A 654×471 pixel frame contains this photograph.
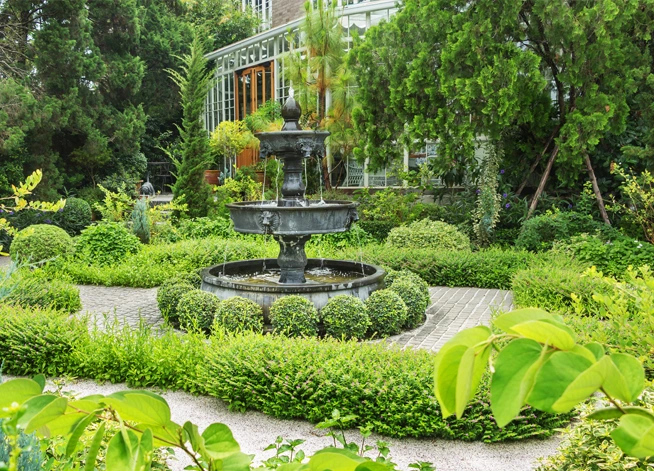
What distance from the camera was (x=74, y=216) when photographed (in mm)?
15344

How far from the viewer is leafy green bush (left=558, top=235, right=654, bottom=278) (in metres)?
9.10

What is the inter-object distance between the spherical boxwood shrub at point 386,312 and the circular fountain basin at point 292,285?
0.43 meters

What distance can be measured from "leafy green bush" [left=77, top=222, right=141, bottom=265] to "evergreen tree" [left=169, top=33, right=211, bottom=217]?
3.44 meters

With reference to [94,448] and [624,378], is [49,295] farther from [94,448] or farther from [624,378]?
[624,378]

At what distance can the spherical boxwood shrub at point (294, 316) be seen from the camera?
6.73 m

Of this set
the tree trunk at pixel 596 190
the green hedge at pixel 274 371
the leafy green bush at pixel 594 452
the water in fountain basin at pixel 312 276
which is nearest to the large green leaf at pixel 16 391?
the leafy green bush at pixel 594 452

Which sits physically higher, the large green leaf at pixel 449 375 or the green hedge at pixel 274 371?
the large green leaf at pixel 449 375

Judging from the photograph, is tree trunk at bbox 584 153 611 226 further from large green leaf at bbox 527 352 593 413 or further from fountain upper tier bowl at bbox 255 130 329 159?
large green leaf at bbox 527 352 593 413

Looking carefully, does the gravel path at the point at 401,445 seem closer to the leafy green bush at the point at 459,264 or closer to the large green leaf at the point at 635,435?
the large green leaf at the point at 635,435

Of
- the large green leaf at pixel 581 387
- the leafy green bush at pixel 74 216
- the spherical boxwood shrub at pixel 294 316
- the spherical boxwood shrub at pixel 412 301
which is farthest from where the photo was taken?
the leafy green bush at pixel 74 216

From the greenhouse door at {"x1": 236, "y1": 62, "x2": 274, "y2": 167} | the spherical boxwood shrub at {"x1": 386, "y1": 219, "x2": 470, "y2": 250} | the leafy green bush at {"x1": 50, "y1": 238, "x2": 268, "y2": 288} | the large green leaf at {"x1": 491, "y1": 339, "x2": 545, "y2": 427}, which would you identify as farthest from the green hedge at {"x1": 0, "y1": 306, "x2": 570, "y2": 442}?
the greenhouse door at {"x1": 236, "y1": 62, "x2": 274, "y2": 167}

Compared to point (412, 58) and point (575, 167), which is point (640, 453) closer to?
point (575, 167)

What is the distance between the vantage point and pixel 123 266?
10.4m

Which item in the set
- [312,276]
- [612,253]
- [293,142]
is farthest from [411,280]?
[612,253]
